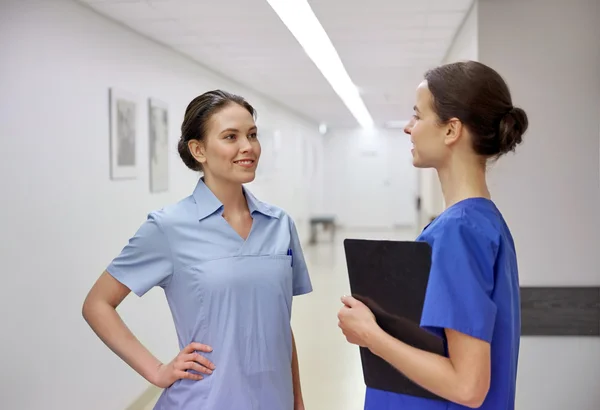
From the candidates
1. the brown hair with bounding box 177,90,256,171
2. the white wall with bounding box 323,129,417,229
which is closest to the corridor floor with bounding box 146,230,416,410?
the brown hair with bounding box 177,90,256,171

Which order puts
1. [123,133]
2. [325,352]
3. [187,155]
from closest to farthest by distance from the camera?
[187,155] → [123,133] → [325,352]

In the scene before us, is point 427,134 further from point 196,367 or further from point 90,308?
point 90,308

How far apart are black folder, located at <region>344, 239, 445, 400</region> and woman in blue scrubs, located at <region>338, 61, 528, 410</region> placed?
0.02 m

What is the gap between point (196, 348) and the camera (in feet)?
5.54

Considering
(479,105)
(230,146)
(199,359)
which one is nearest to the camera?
(479,105)

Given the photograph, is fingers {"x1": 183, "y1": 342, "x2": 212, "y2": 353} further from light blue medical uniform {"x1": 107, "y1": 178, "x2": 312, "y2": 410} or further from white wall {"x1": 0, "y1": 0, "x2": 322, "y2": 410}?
white wall {"x1": 0, "y1": 0, "x2": 322, "y2": 410}

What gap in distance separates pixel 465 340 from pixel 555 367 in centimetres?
301

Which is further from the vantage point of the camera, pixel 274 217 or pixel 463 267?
pixel 274 217

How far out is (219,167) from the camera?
181 centimetres

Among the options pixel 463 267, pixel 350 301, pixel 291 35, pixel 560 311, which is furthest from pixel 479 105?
pixel 291 35

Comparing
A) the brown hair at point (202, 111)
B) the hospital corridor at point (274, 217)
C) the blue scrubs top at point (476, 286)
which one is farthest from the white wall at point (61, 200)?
the blue scrubs top at point (476, 286)

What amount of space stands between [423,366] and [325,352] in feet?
16.2

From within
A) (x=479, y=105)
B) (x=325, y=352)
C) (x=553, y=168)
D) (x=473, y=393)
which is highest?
(x=479, y=105)

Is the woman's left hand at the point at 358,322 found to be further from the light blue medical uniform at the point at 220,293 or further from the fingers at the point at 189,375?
the fingers at the point at 189,375
